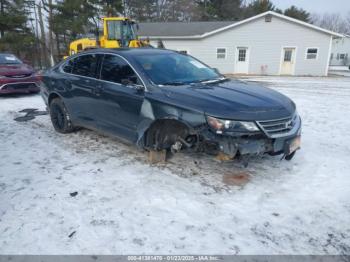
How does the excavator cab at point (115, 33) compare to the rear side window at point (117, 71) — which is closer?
the rear side window at point (117, 71)

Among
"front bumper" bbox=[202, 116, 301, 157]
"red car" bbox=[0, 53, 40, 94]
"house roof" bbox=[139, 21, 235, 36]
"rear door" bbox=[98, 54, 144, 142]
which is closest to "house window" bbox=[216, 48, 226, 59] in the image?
"house roof" bbox=[139, 21, 235, 36]

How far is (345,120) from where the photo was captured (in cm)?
685

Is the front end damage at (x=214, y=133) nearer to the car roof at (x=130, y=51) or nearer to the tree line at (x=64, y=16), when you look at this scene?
the car roof at (x=130, y=51)

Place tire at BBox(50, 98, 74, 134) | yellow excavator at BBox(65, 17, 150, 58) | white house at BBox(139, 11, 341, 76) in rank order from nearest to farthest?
1. tire at BBox(50, 98, 74, 134)
2. yellow excavator at BBox(65, 17, 150, 58)
3. white house at BBox(139, 11, 341, 76)

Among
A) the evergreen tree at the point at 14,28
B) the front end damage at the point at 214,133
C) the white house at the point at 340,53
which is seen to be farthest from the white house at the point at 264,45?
the white house at the point at 340,53

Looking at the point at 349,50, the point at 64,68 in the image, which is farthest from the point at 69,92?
the point at 349,50

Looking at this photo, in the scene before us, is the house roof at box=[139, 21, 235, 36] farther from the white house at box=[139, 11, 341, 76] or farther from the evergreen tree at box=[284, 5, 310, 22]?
the evergreen tree at box=[284, 5, 310, 22]

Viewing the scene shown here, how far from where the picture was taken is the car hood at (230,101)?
11.2ft

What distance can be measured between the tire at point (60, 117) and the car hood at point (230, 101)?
256cm

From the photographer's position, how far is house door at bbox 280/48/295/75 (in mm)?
21438

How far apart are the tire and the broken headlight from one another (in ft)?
10.8

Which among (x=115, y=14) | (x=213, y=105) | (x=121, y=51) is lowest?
(x=213, y=105)

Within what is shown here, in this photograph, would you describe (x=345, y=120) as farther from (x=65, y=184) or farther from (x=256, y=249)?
(x=65, y=184)

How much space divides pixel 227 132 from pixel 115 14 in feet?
101
